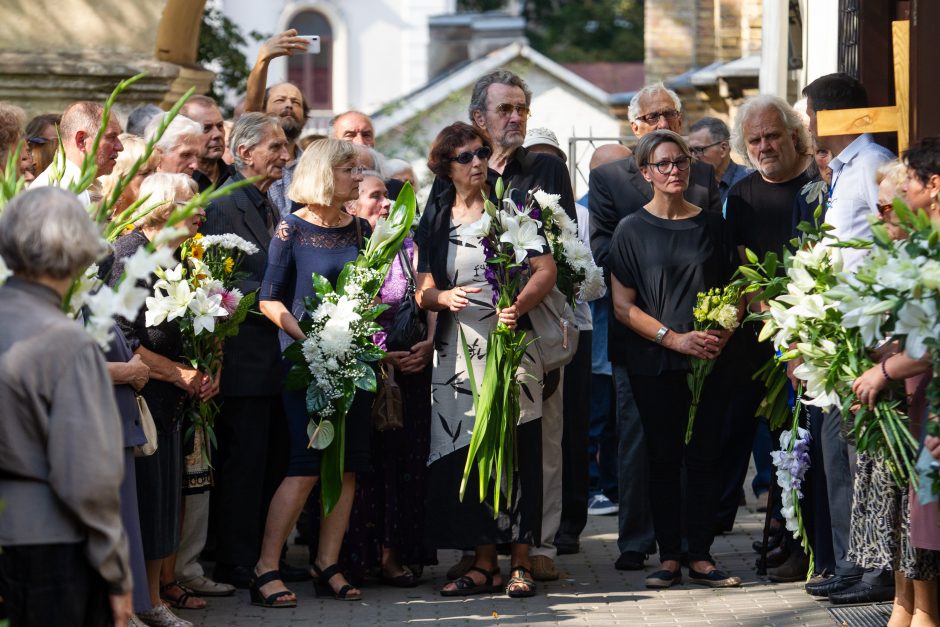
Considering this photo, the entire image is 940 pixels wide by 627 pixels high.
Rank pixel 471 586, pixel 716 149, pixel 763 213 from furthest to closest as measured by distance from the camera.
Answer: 1. pixel 716 149
2. pixel 763 213
3. pixel 471 586

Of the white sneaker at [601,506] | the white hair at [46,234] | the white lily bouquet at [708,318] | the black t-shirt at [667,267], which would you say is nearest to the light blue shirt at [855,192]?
the white lily bouquet at [708,318]

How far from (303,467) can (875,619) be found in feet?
8.58

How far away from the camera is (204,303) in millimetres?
6809

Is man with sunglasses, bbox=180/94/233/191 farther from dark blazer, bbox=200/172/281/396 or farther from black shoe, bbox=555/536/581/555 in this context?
black shoe, bbox=555/536/581/555

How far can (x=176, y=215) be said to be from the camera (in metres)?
4.46

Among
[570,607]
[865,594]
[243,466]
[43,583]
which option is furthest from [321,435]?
[43,583]

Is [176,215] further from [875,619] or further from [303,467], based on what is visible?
[875,619]

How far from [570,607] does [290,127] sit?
3532mm

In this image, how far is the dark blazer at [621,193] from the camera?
27.0ft

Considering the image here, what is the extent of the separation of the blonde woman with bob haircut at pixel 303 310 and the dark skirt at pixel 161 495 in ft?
1.72

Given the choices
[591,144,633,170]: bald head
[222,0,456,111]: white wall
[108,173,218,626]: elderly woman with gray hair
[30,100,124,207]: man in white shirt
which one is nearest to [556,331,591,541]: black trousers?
[591,144,633,170]: bald head

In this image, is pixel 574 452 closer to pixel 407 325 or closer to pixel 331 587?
pixel 407 325

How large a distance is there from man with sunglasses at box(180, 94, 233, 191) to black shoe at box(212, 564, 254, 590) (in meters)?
1.98

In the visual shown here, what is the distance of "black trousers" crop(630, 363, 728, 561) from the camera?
759 centimetres
